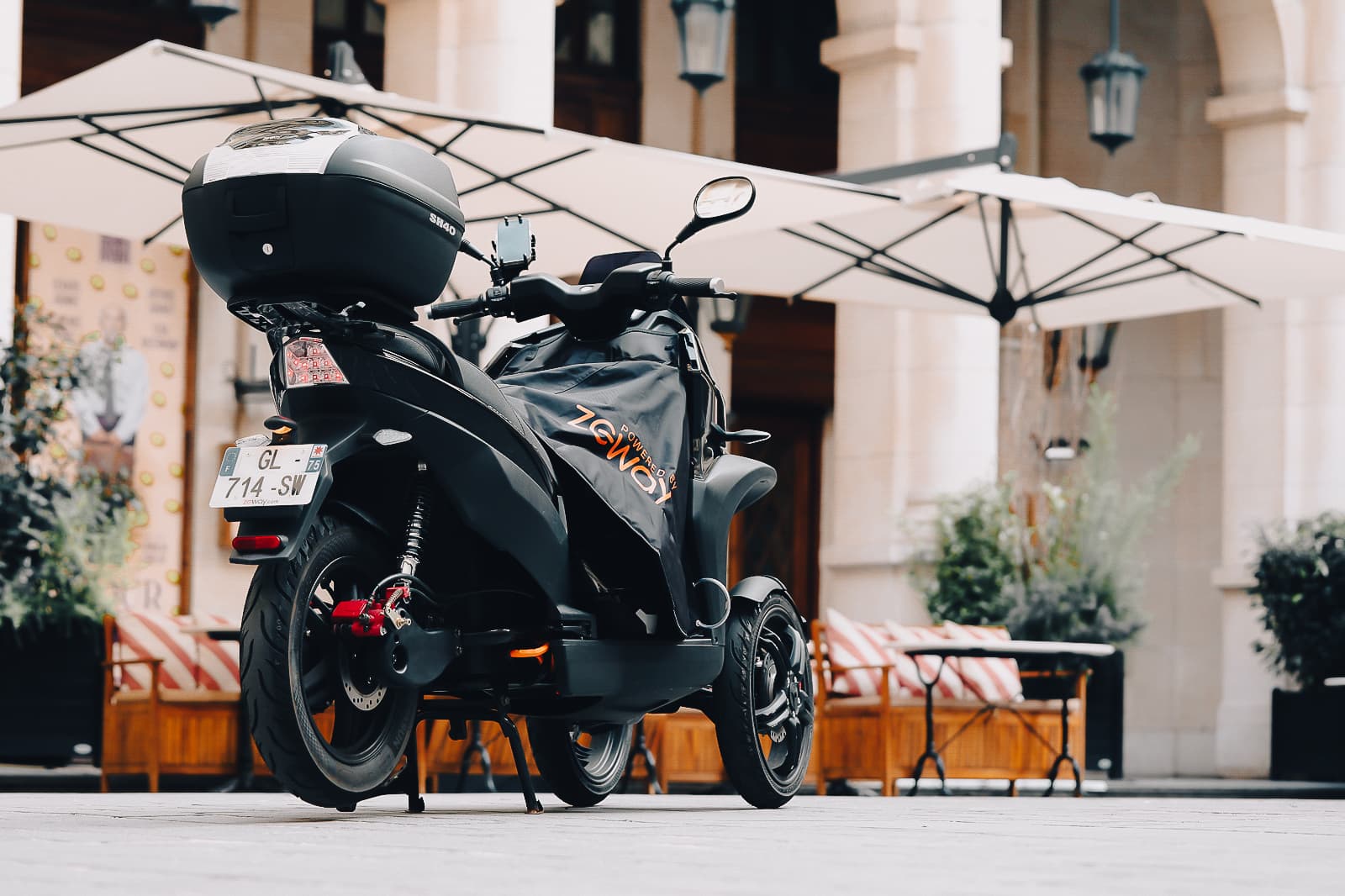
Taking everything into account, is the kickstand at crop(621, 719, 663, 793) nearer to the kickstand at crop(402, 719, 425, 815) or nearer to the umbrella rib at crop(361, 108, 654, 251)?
the umbrella rib at crop(361, 108, 654, 251)

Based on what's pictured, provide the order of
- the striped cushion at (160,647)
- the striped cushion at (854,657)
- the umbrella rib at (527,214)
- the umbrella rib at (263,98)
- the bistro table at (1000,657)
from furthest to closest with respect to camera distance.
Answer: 1. the striped cushion at (854,657)
2. the umbrella rib at (527,214)
3. the bistro table at (1000,657)
4. the striped cushion at (160,647)
5. the umbrella rib at (263,98)

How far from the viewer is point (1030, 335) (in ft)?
46.2

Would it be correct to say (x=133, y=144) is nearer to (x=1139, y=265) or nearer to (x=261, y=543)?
(x=261, y=543)

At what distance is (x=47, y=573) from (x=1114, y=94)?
7643mm

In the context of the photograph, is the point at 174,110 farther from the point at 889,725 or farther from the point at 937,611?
the point at 937,611

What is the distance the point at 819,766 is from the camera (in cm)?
1047

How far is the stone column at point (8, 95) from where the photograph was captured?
34.2 feet

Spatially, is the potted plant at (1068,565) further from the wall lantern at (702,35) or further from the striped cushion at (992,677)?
the wall lantern at (702,35)

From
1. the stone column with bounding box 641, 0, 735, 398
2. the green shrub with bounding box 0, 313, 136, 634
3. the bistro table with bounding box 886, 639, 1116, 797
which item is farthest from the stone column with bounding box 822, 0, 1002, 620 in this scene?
the green shrub with bounding box 0, 313, 136, 634

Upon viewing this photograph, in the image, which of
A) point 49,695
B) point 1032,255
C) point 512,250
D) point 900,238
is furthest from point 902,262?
point 512,250

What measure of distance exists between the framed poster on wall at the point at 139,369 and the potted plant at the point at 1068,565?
4.95 meters

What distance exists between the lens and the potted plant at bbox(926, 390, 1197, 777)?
12344 mm

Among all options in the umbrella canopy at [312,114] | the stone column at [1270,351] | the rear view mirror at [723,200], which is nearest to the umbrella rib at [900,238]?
the umbrella canopy at [312,114]

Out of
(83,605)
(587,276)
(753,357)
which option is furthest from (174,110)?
(753,357)
